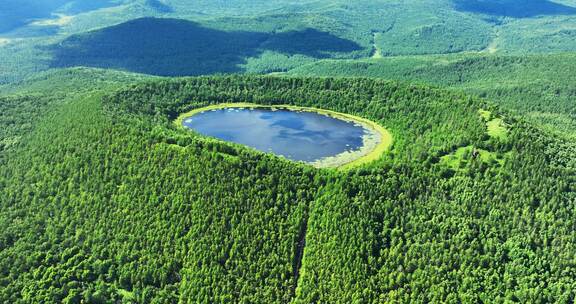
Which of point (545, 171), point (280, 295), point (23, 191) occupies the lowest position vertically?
point (280, 295)

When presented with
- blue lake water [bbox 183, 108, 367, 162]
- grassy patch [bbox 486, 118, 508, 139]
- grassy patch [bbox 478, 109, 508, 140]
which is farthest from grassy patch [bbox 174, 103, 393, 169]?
grassy patch [bbox 486, 118, 508, 139]

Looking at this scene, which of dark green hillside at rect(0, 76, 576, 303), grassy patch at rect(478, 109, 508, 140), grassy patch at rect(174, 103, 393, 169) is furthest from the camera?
grassy patch at rect(174, 103, 393, 169)

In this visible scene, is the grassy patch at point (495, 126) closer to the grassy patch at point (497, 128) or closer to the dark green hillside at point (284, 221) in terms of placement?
the grassy patch at point (497, 128)

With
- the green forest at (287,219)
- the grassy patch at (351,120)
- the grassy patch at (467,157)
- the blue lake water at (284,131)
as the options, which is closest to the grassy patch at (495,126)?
the green forest at (287,219)

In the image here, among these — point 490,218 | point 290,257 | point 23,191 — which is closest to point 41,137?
point 23,191

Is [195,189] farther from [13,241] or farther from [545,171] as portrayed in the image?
[545,171]

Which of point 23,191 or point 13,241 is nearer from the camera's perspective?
point 13,241

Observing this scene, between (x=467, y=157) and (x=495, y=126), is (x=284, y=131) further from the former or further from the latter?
(x=495, y=126)

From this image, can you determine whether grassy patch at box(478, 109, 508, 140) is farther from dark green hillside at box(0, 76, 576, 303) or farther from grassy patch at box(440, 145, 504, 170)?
grassy patch at box(440, 145, 504, 170)
